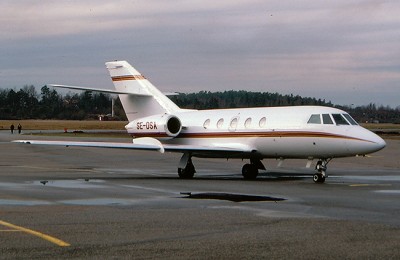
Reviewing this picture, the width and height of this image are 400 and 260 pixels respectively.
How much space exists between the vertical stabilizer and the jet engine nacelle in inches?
48.1

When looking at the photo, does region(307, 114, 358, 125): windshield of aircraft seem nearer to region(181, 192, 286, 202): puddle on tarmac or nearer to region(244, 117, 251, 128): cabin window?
region(244, 117, 251, 128): cabin window

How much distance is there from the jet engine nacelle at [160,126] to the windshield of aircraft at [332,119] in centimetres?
589

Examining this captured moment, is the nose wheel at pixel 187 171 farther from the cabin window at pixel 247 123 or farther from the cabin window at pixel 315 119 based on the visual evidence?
the cabin window at pixel 315 119

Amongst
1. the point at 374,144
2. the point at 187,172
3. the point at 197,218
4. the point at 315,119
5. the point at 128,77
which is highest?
the point at 128,77

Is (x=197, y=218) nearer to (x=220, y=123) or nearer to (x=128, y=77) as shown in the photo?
(x=220, y=123)

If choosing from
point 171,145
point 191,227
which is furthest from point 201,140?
point 191,227

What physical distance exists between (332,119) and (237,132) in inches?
148

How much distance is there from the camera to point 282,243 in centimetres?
1074

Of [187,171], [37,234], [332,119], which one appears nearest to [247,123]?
[187,171]

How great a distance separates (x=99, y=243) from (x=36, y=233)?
1.43 metres

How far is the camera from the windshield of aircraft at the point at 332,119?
24688 millimetres

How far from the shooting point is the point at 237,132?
2708cm

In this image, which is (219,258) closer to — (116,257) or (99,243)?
(116,257)

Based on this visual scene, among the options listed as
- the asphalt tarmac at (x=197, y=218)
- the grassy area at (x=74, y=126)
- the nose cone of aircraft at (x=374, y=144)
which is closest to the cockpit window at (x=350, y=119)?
the nose cone of aircraft at (x=374, y=144)
